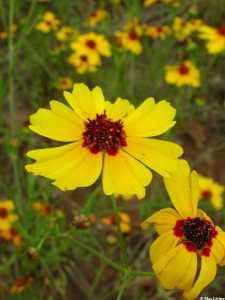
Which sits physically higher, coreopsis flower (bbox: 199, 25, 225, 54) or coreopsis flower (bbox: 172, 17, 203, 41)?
coreopsis flower (bbox: 172, 17, 203, 41)

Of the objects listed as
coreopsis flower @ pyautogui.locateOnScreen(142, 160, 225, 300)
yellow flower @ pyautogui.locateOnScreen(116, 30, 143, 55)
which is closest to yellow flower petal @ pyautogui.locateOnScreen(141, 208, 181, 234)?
coreopsis flower @ pyautogui.locateOnScreen(142, 160, 225, 300)

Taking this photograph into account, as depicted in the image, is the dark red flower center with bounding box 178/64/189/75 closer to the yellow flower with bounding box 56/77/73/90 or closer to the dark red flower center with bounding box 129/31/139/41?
the dark red flower center with bounding box 129/31/139/41

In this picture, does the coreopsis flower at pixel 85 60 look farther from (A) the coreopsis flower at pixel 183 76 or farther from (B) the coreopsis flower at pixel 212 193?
(B) the coreopsis flower at pixel 212 193

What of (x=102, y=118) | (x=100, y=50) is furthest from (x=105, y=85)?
(x=102, y=118)

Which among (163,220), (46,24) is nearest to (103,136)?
(163,220)

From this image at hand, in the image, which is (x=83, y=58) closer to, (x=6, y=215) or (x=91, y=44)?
(x=91, y=44)

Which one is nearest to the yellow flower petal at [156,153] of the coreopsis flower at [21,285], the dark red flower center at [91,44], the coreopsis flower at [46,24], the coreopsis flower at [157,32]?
the coreopsis flower at [21,285]

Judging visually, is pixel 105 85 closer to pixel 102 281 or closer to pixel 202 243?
pixel 102 281
